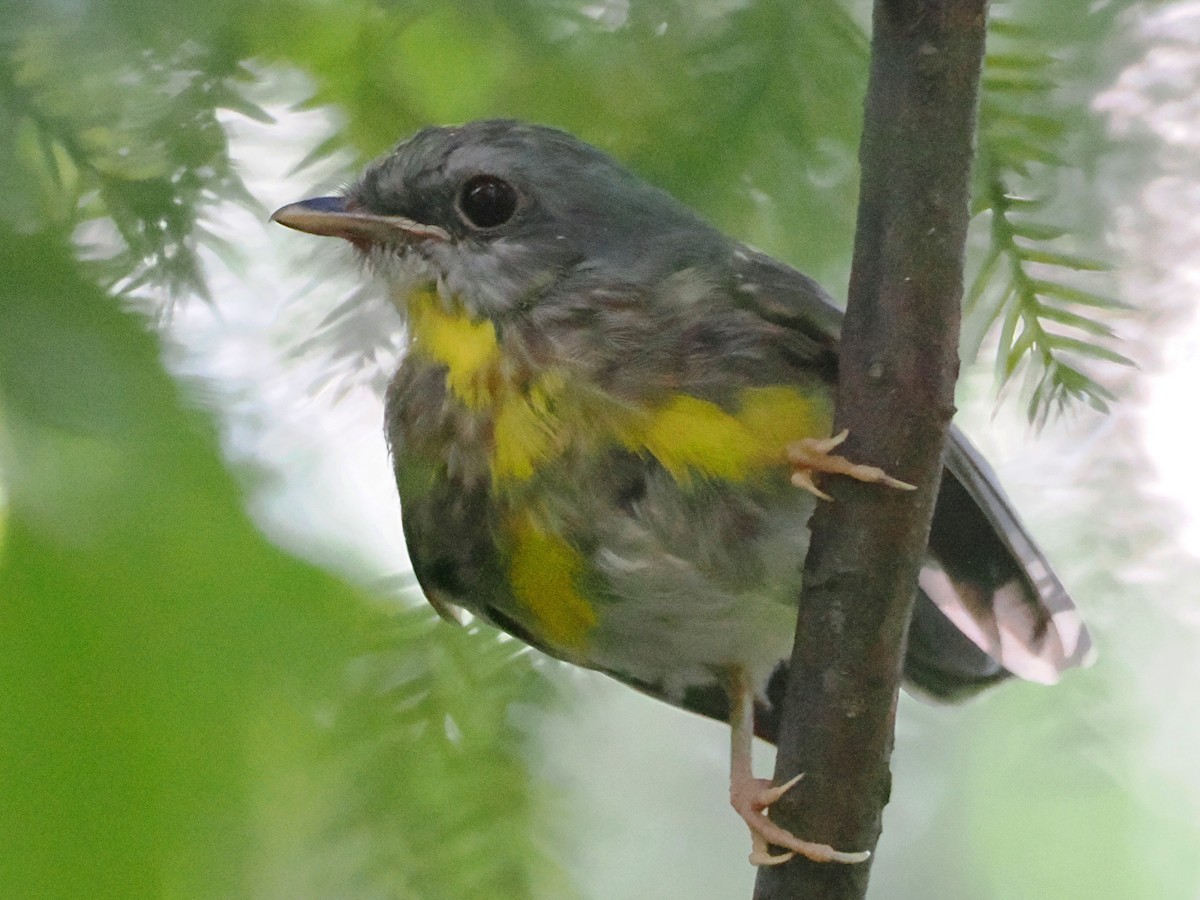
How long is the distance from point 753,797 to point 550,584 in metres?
0.19

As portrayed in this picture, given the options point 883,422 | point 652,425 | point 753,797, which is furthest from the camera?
point 753,797

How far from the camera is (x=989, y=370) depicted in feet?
2.60

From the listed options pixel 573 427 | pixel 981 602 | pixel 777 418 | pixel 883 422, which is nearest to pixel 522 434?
pixel 573 427

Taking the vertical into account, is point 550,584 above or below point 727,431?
below

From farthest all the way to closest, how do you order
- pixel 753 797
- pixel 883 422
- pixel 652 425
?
pixel 753 797, pixel 652 425, pixel 883 422

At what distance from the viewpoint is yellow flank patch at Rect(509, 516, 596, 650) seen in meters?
0.79

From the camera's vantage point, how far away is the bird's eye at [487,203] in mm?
865

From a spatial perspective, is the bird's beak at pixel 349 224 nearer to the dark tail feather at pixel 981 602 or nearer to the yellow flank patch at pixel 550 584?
the yellow flank patch at pixel 550 584

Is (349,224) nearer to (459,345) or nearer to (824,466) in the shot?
(459,345)

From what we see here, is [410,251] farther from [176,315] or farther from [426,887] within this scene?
[426,887]

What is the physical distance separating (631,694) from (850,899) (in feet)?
1.64

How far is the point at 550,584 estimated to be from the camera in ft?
2.69

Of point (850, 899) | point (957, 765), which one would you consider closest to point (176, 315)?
point (850, 899)

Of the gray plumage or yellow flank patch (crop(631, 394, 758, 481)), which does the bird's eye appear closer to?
the gray plumage
